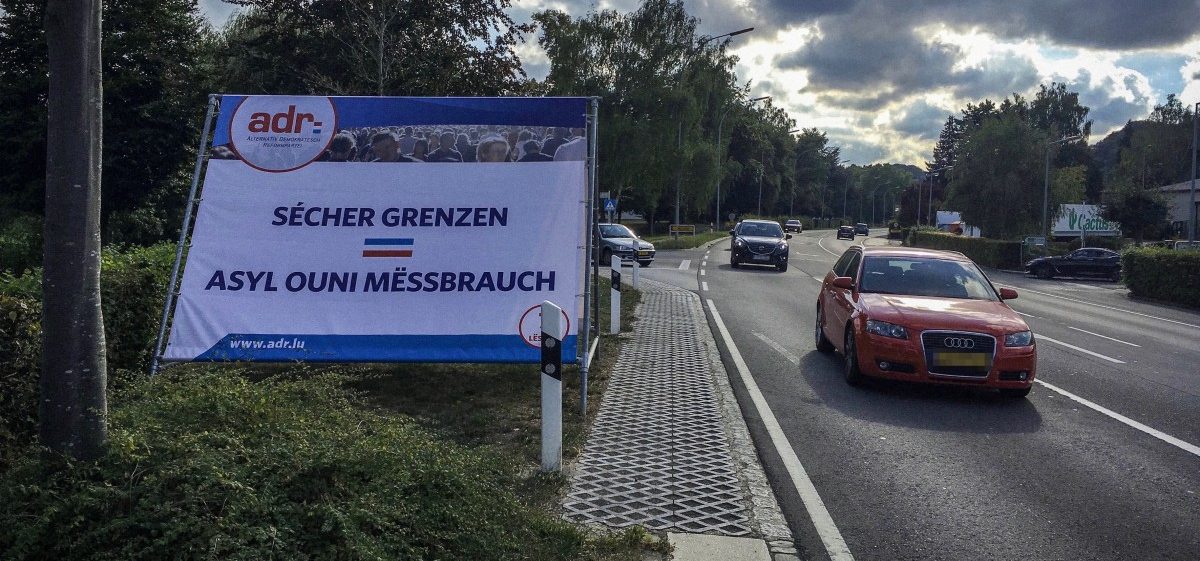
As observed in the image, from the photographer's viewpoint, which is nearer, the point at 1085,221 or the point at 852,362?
the point at 852,362

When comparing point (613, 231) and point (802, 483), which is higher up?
point (613, 231)

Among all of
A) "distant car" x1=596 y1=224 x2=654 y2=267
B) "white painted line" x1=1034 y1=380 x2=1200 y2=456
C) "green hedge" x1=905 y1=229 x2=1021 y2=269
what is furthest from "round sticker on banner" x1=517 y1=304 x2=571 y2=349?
"green hedge" x1=905 y1=229 x2=1021 y2=269

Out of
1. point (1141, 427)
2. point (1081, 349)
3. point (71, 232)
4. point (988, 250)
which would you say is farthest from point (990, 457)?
point (988, 250)

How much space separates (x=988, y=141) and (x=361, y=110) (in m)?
53.9

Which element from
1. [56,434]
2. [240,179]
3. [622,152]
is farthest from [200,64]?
[622,152]

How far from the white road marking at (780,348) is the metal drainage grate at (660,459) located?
1391mm

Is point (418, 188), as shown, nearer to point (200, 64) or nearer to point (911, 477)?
point (911, 477)

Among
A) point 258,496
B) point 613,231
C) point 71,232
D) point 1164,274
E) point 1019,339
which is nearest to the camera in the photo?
point 258,496

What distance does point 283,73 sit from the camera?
78.3 ft

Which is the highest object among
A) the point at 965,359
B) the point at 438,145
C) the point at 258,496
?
the point at 438,145

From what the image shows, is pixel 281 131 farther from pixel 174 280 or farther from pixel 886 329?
pixel 886 329

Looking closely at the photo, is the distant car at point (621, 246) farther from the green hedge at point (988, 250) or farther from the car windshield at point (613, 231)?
the green hedge at point (988, 250)

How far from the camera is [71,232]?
4125mm

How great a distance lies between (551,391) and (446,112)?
138 inches
